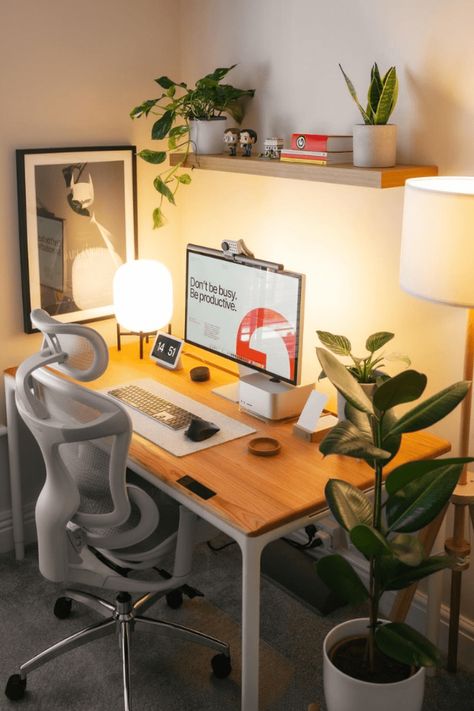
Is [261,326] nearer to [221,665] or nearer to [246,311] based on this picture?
[246,311]

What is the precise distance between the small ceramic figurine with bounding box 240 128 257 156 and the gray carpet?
148cm

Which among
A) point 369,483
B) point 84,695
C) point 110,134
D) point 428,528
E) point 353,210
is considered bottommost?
point 84,695

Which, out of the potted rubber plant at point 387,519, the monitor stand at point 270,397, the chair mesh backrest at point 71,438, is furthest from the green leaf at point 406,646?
the monitor stand at point 270,397

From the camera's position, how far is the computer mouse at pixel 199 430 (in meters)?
2.37

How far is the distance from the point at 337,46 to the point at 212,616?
1867mm

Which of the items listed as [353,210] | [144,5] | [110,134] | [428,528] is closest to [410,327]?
[353,210]

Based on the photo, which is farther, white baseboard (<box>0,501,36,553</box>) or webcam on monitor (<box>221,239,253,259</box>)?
white baseboard (<box>0,501,36,553</box>)

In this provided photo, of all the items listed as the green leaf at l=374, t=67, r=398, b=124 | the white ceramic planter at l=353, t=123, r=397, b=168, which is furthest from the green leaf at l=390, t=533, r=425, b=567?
the green leaf at l=374, t=67, r=398, b=124

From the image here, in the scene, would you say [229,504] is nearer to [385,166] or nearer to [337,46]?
[385,166]

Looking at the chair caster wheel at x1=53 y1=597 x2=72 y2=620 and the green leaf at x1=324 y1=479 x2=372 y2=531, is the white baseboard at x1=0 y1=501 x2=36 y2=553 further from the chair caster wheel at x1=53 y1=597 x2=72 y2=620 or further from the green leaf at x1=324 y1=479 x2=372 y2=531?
the green leaf at x1=324 y1=479 x2=372 y2=531

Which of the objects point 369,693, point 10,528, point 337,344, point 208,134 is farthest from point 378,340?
point 10,528

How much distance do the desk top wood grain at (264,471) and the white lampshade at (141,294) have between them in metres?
0.54

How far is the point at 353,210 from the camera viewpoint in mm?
2602

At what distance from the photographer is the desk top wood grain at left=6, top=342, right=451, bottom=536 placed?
201cm
